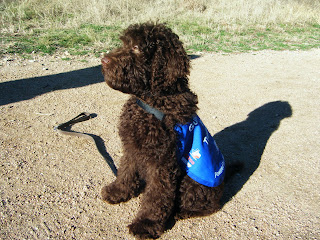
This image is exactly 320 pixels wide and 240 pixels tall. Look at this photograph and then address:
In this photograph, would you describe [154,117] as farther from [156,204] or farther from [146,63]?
[156,204]

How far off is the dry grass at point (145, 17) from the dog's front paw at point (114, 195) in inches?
243

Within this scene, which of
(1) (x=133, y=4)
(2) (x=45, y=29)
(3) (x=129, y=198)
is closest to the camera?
(3) (x=129, y=198)

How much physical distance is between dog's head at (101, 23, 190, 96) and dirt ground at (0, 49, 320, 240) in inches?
56.7

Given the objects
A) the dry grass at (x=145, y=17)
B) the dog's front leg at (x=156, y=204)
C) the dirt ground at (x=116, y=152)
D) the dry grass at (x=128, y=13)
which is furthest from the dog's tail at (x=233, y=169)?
the dry grass at (x=128, y=13)

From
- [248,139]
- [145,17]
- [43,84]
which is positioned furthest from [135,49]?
[145,17]

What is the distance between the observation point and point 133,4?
1406cm

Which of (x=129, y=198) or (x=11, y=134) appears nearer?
(x=129, y=198)

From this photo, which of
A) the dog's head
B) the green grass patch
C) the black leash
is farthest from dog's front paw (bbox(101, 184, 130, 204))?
the green grass patch

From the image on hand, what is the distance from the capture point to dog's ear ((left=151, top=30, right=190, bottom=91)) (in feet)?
7.66

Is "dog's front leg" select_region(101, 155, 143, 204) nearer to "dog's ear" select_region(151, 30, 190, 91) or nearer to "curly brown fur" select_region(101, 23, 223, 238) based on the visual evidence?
"curly brown fur" select_region(101, 23, 223, 238)

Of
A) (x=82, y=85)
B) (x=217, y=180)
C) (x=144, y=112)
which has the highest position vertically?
(x=144, y=112)

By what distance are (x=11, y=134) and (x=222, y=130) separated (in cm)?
334

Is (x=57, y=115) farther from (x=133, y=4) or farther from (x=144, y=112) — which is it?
(x=133, y=4)

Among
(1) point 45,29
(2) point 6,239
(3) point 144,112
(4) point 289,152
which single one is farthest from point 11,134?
(1) point 45,29
